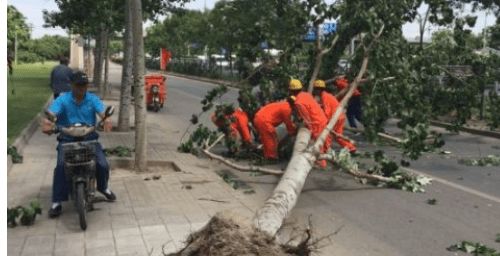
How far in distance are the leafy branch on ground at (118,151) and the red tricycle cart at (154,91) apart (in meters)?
9.00

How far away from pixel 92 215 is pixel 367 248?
3015mm

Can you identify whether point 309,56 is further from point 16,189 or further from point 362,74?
point 16,189

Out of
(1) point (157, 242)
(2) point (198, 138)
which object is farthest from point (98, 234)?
(2) point (198, 138)

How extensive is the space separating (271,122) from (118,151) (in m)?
2.88

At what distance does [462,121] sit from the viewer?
466 inches

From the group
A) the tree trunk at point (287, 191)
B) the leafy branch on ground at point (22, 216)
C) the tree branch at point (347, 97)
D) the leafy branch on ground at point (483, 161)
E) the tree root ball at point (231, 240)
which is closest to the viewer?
the tree root ball at point (231, 240)

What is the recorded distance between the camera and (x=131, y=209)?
6.86 meters

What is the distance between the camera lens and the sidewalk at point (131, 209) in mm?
5535

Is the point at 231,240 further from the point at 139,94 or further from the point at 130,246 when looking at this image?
the point at 139,94

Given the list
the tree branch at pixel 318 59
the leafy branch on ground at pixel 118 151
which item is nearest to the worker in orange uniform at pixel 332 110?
the tree branch at pixel 318 59

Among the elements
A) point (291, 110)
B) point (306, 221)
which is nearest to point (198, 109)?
point (291, 110)

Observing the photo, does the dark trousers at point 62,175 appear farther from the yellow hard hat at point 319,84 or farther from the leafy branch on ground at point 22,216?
the yellow hard hat at point 319,84

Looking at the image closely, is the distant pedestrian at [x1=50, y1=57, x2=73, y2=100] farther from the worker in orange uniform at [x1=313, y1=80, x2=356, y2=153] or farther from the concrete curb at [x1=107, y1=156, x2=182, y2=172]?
the worker in orange uniform at [x1=313, y1=80, x2=356, y2=153]

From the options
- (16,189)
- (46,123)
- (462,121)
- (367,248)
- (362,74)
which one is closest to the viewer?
(367,248)
